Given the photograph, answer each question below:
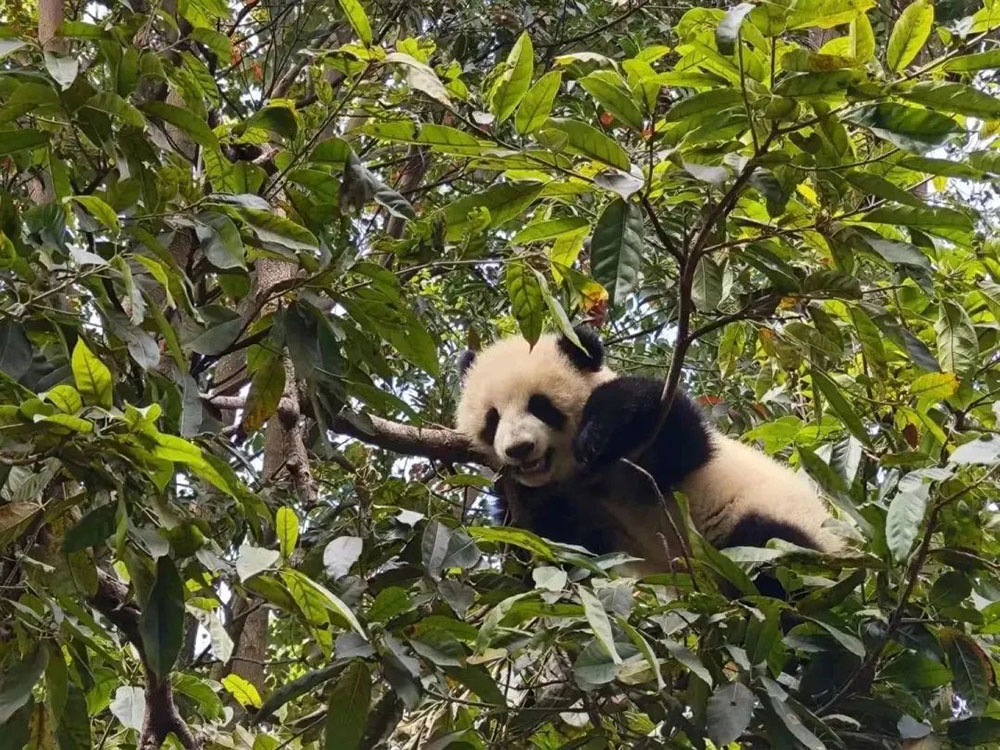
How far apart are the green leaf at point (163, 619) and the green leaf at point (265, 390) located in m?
0.78

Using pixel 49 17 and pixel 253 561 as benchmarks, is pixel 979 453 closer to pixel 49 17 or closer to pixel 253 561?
pixel 253 561

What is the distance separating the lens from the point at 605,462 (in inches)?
169

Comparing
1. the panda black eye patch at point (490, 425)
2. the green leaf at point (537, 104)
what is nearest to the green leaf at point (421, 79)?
the green leaf at point (537, 104)

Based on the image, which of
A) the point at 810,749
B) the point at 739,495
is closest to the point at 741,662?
the point at 810,749

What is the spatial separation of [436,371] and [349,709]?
0.84m

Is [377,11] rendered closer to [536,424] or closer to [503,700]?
[536,424]

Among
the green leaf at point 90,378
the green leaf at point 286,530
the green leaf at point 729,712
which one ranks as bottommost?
the green leaf at point 729,712

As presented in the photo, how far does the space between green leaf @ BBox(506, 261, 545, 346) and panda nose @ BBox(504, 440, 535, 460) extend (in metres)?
1.61

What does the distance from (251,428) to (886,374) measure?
1.69 meters

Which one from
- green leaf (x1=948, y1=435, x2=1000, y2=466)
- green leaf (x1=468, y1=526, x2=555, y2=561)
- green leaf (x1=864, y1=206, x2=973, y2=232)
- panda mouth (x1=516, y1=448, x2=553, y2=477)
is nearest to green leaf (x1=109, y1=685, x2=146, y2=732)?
green leaf (x1=468, y1=526, x2=555, y2=561)

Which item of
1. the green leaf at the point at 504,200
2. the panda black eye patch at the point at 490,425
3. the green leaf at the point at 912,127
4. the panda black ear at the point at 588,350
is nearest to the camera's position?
the green leaf at the point at 912,127

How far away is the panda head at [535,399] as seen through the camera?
171 inches

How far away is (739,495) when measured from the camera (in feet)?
13.9

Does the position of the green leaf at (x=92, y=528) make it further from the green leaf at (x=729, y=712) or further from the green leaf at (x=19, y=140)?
the green leaf at (x=729, y=712)
